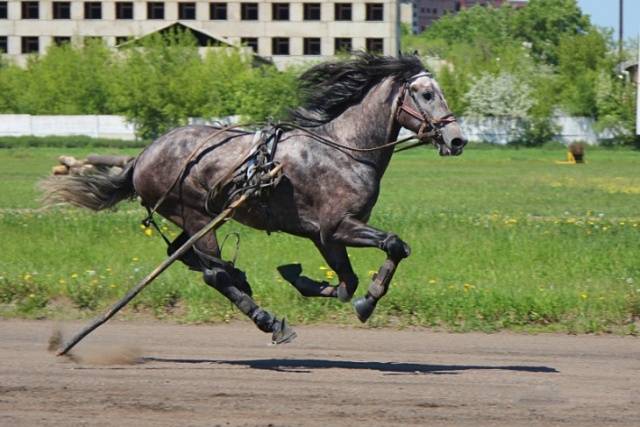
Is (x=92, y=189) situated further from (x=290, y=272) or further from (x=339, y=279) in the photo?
(x=339, y=279)

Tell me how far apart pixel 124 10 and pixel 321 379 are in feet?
321

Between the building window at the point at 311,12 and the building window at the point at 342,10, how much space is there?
152 cm

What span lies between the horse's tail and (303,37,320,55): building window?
302 feet

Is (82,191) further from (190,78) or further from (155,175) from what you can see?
(190,78)

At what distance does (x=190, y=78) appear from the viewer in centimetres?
7862

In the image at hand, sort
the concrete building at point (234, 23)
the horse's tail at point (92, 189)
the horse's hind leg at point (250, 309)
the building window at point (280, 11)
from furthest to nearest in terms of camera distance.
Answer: the building window at point (280, 11), the concrete building at point (234, 23), the horse's tail at point (92, 189), the horse's hind leg at point (250, 309)

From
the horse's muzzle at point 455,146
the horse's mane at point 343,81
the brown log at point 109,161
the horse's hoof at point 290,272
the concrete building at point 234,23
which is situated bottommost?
the horse's hoof at point 290,272

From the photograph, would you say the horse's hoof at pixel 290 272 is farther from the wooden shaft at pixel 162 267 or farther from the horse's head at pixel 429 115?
the horse's head at pixel 429 115

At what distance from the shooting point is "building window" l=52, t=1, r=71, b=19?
103875 millimetres

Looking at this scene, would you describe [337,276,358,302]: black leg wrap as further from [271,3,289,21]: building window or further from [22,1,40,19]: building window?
[22,1,40,19]: building window

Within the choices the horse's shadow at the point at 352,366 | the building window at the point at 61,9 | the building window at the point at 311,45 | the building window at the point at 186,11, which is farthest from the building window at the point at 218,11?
the horse's shadow at the point at 352,366

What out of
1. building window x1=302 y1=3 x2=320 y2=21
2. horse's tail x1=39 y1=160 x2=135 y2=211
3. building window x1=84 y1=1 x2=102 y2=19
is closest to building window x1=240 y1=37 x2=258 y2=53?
building window x1=302 y1=3 x2=320 y2=21

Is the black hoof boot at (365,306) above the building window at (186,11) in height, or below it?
below

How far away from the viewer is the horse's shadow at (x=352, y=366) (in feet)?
33.8
